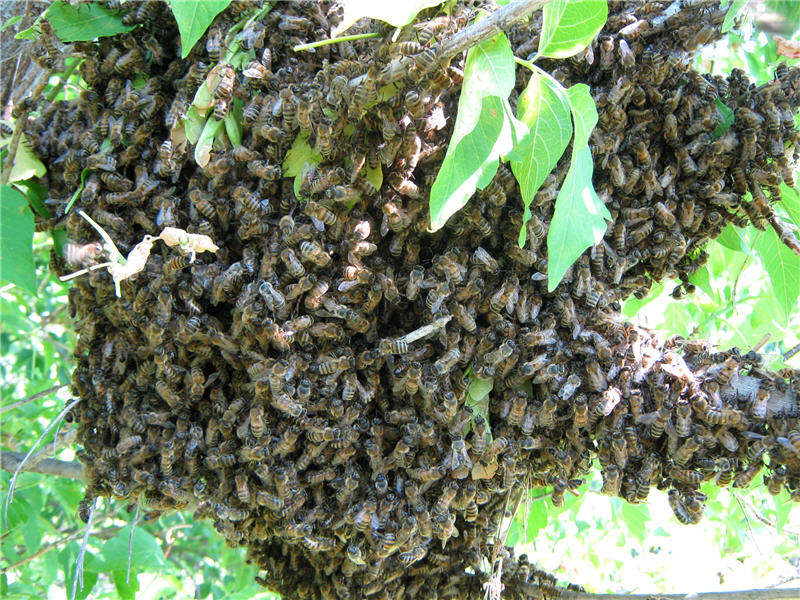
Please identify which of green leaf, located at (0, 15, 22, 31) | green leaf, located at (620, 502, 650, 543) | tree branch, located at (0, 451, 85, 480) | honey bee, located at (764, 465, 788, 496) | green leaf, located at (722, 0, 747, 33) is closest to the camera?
green leaf, located at (722, 0, 747, 33)

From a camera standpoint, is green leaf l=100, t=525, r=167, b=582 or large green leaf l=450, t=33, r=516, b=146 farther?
green leaf l=100, t=525, r=167, b=582

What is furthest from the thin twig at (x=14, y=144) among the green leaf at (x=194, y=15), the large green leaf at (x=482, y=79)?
the large green leaf at (x=482, y=79)

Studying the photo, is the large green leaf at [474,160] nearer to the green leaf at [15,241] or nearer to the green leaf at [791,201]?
the green leaf at [791,201]

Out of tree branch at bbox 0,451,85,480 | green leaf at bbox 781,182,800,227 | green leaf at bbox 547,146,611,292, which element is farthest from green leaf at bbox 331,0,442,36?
tree branch at bbox 0,451,85,480

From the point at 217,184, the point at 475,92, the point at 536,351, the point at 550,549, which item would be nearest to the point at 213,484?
the point at 217,184

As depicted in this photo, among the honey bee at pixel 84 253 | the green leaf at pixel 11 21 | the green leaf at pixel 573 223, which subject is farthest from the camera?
the green leaf at pixel 11 21

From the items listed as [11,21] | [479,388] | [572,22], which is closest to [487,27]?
[572,22]

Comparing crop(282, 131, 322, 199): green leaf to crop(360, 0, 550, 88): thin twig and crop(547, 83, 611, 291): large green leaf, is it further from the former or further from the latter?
crop(547, 83, 611, 291): large green leaf
